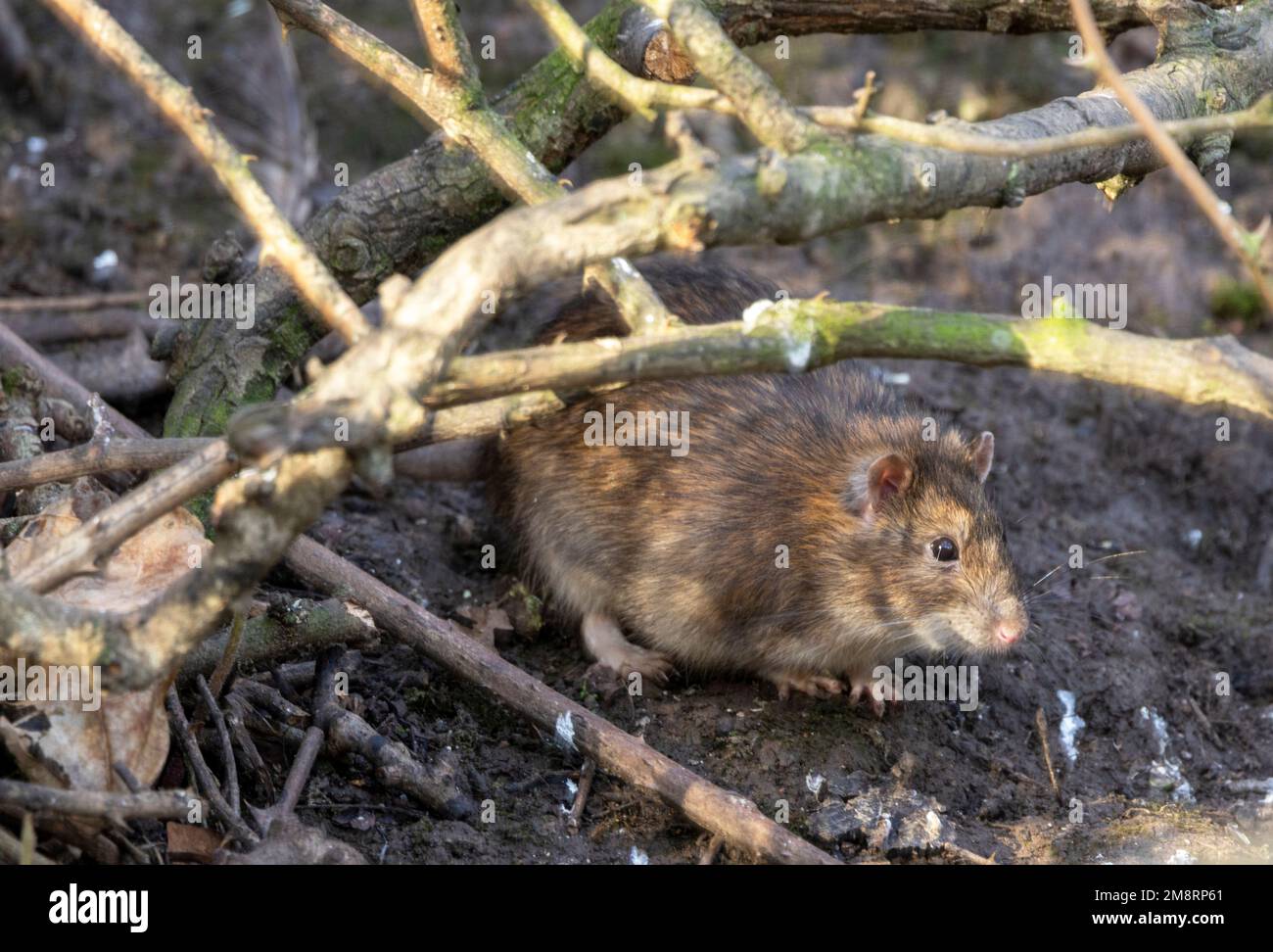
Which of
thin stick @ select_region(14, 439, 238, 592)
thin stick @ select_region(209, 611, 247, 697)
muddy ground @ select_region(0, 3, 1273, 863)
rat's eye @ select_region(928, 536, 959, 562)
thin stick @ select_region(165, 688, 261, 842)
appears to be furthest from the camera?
rat's eye @ select_region(928, 536, 959, 562)

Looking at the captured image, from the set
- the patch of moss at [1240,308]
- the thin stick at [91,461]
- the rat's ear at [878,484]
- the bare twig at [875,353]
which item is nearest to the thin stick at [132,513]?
the bare twig at [875,353]

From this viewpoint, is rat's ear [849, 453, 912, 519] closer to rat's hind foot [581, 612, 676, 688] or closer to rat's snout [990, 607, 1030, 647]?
rat's snout [990, 607, 1030, 647]

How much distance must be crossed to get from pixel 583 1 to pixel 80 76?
364 centimetres

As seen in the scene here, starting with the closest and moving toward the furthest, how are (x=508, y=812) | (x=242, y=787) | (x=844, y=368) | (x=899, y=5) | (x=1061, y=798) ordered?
1. (x=242, y=787)
2. (x=508, y=812)
3. (x=1061, y=798)
4. (x=899, y=5)
5. (x=844, y=368)

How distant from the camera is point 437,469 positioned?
21.4 feet

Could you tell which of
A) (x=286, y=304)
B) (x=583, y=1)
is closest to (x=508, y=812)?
(x=286, y=304)

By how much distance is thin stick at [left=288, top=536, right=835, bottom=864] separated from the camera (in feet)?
13.7

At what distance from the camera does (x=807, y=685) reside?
5594 mm

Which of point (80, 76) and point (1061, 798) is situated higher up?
point (80, 76)

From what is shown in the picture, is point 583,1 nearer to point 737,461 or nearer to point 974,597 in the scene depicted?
point 737,461

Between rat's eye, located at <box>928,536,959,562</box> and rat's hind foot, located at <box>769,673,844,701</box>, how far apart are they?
2.16 feet

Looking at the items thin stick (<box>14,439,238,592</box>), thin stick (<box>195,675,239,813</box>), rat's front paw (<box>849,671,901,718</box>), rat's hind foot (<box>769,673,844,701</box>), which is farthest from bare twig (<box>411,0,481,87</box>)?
rat's front paw (<box>849,671,901,718</box>)

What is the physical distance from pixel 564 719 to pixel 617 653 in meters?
1.05

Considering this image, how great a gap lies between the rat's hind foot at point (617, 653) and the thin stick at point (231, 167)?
8.05 feet
